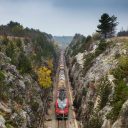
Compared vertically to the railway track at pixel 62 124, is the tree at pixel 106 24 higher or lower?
higher

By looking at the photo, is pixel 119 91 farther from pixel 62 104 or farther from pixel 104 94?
pixel 62 104

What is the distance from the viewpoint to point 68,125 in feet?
246

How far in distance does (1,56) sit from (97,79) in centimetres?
2196

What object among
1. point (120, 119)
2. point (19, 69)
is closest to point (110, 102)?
point (120, 119)

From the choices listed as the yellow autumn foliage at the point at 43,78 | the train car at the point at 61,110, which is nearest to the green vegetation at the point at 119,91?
the train car at the point at 61,110

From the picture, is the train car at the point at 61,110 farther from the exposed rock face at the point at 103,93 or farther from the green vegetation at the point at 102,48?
the green vegetation at the point at 102,48

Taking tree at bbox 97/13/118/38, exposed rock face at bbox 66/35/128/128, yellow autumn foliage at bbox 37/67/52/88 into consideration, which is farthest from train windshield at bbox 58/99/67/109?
tree at bbox 97/13/118/38

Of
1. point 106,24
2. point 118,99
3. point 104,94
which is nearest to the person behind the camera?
point 118,99

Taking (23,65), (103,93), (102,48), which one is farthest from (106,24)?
(103,93)

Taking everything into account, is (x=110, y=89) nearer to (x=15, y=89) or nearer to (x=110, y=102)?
(x=110, y=102)

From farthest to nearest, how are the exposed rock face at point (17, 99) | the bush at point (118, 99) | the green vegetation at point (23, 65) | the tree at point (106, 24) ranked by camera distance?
the tree at point (106, 24) → the green vegetation at point (23, 65) → the exposed rock face at point (17, 99) → the bush at point (118, 99)

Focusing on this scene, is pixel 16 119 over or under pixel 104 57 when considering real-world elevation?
under

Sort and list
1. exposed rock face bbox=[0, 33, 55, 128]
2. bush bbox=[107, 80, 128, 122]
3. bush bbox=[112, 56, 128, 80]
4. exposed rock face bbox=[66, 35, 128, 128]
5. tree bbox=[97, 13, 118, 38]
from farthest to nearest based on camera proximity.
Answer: tree bbox=[97, 13, 118, 38], bush bbox=[112, 56, 128, 80], exposed rock face bbox=[0, 33, 55, 128], exposed rock face bbox=[66, 35, 128, 128], bush bbox=[107, 80, 128, 122]

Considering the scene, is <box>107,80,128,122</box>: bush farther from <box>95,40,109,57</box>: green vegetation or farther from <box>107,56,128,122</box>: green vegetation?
<box>95,40,109,57</box>: green vegetation
